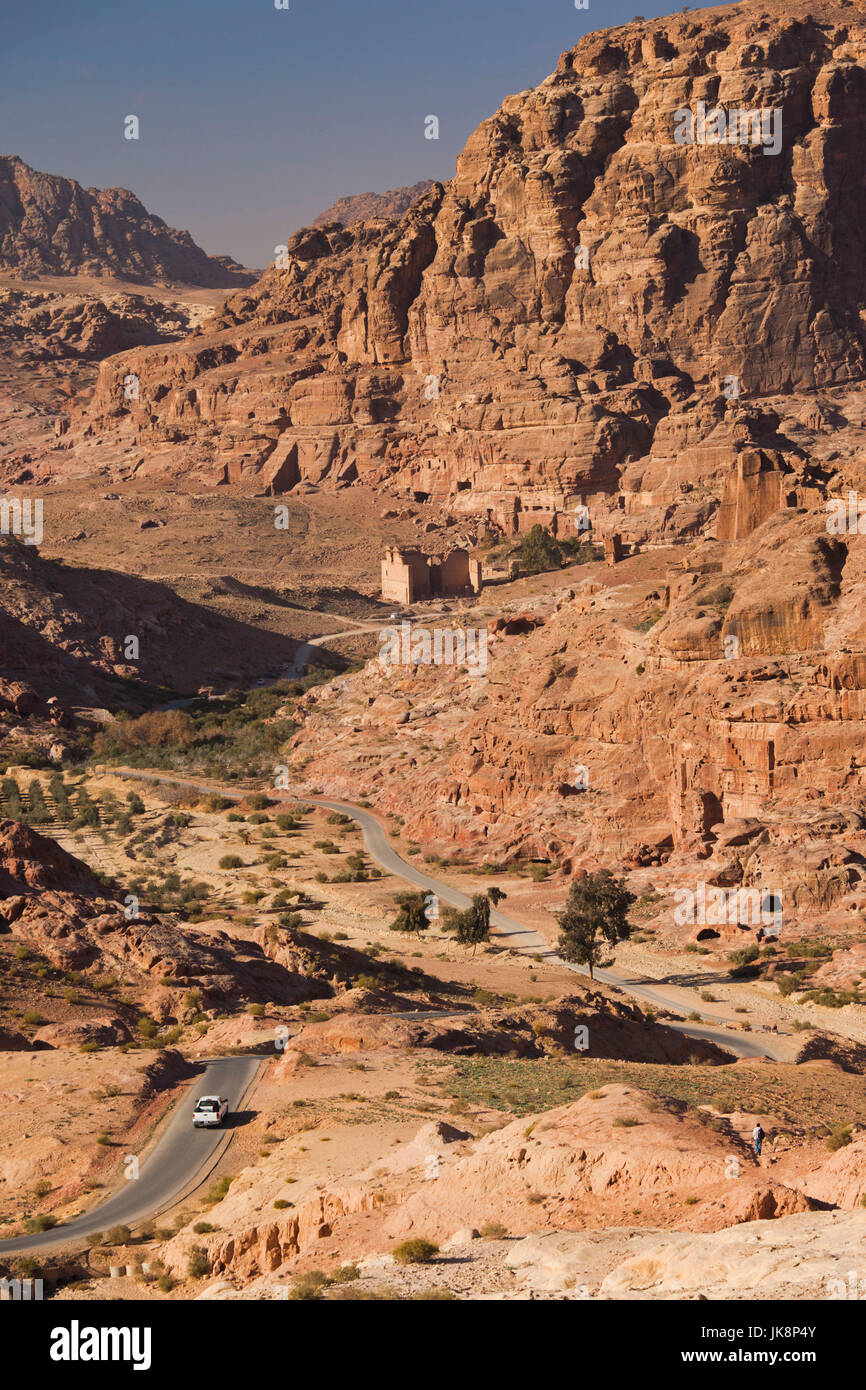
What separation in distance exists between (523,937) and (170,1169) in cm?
2321

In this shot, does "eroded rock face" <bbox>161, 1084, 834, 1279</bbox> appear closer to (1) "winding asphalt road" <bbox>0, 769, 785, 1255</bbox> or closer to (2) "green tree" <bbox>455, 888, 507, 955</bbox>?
(1) "winding asphalt road" <bbox>0, 769, 785, 1255</bbox>

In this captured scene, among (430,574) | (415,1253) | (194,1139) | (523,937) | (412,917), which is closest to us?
(415,1253)

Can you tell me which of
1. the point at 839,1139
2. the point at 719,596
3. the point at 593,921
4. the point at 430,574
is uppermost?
the point at 430,574

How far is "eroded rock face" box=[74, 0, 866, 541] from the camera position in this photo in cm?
12506

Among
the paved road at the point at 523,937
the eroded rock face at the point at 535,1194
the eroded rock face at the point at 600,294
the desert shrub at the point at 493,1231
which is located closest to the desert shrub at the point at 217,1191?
the eroded rock face at the point at 535,1194

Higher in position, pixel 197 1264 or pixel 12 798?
pixel 12 798

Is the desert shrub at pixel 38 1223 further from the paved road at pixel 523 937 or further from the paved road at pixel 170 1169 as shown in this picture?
the paved road at pixel 523 937

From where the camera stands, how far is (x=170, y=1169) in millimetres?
23047

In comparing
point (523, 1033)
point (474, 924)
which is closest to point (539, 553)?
point (474, 924)

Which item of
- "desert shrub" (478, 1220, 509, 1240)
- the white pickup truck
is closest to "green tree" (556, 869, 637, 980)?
A: the white pickup truck

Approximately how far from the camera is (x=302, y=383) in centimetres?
14575

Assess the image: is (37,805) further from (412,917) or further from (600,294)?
(600,294)

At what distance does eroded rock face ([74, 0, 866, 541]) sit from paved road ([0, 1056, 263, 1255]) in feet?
307
